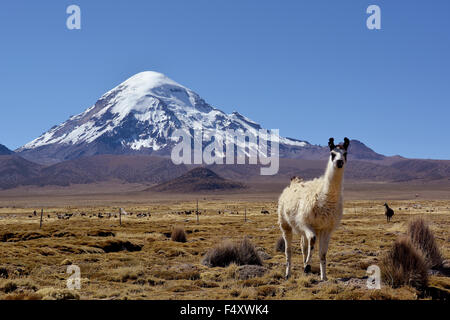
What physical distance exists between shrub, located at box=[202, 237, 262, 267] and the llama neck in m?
5.61

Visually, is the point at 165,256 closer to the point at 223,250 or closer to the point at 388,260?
the point at 223,250

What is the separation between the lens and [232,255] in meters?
16.2

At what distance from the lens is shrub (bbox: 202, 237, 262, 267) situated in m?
15.8

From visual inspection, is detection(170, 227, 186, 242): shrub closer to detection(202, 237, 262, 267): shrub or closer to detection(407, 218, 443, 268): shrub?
detection(202, 237, 262, 267): shrub

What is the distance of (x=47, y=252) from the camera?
1972 centimetres

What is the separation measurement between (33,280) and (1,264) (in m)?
3.78

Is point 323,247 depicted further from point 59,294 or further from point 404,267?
point 59,294

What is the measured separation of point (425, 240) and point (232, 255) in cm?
619

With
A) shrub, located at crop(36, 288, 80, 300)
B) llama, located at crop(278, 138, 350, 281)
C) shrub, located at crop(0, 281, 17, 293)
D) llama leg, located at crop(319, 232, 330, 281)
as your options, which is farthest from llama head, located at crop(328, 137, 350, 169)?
shrub, located at crop(0, 281, 17, 293)

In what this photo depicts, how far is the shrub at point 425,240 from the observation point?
46.8ft

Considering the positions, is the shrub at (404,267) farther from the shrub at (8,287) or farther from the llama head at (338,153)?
the shrub at (8,287)

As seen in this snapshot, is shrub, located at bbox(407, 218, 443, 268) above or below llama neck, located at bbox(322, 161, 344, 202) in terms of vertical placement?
below

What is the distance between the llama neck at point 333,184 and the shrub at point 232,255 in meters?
5.61
